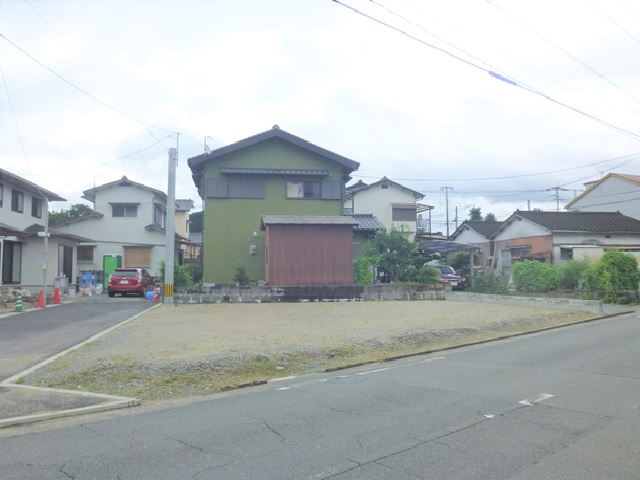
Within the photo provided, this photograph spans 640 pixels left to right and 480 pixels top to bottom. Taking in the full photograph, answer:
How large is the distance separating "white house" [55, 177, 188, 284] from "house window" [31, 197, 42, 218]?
3.90 metres

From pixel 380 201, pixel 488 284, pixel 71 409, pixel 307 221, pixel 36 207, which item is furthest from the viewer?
pixel 380 201

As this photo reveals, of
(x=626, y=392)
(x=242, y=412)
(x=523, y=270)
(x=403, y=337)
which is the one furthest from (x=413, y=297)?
(x=242, y=412)

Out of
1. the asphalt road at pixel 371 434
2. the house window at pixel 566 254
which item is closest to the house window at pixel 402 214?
the house window at pixel 566 254

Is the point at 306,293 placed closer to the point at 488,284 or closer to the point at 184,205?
the point at 488,284

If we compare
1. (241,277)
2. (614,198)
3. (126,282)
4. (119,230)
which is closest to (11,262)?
(126,282)

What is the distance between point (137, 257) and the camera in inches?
1346

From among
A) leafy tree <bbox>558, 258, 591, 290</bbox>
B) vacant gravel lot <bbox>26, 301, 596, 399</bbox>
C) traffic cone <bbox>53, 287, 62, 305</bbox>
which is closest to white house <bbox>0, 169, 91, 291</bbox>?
traffic cone <bbox>53, 287, 62, 305</bbox>

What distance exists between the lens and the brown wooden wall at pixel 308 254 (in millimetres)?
23578

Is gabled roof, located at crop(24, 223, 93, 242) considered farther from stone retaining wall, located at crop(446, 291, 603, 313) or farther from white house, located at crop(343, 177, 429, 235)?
white house, located at crop(343, 177, 429, 235)

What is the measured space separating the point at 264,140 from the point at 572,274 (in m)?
15.3

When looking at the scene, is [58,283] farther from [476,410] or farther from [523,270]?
[476,410]

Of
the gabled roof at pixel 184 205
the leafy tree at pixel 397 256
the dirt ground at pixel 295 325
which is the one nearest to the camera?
the dirt ground at pixel 295 325

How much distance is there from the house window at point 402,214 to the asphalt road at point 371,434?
34.2m

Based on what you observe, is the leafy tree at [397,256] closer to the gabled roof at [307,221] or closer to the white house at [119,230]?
the gabled roof at [307,221]
